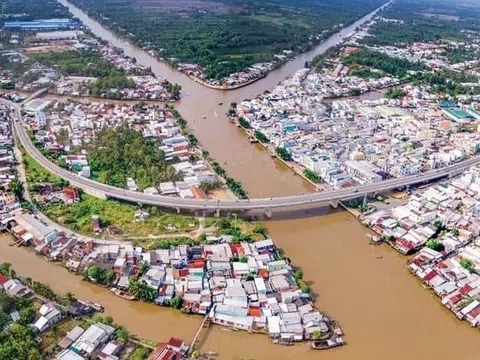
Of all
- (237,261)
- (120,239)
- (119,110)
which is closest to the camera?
(237,261)

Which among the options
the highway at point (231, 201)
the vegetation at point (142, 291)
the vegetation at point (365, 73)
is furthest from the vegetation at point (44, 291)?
the vegetation at point (365, 73)

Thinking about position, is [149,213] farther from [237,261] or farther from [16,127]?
[16,127]

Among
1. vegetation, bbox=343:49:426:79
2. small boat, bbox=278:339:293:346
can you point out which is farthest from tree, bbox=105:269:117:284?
vegetation, bbox=343:49:426:79

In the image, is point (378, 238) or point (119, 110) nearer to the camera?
point (378, 238)

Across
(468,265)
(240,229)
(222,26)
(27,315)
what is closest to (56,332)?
(27,315)

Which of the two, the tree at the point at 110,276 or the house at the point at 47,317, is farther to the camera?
the tree at the point at 110,276

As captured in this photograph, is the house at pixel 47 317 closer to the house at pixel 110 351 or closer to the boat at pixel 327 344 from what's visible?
the house at pixel 110 351

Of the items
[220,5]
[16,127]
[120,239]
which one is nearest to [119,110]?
[16,127]
